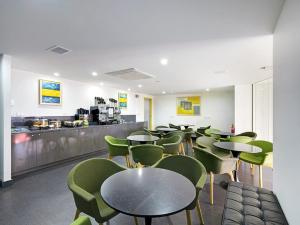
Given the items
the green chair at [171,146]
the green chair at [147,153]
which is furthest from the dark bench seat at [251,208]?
the green chair at [171,146]

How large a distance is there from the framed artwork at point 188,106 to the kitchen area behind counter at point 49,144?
5.18m

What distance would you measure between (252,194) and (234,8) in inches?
82.7

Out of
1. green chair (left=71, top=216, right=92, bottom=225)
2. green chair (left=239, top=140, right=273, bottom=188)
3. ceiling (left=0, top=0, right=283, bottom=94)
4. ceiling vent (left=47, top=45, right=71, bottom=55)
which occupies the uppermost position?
ceiling (left=0, top=0, right=283, bottom=94)

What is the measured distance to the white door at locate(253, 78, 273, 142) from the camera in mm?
5508

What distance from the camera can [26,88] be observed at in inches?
173

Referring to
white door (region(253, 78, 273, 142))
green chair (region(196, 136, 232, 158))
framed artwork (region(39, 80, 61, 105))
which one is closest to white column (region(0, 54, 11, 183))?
Answer: framed artwork (region(39, 80, 61, 105))

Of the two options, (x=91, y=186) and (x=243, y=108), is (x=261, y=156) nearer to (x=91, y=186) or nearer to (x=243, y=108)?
(x=91, y=186)

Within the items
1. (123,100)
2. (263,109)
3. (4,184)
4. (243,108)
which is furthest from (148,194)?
(123,100)

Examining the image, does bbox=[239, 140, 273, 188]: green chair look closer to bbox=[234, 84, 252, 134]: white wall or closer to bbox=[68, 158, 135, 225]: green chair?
bbox=[68, 158, 135, 225]: green chair

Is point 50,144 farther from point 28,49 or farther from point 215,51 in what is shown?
point 215,51

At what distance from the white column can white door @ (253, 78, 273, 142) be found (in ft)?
23.2

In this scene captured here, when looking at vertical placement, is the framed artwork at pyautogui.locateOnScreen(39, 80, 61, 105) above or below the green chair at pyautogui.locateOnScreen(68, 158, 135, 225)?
above

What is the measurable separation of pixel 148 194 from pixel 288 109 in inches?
62.6

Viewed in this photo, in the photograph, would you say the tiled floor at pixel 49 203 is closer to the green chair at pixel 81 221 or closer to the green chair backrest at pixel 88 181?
the green chair backrest at pixel 88 181
